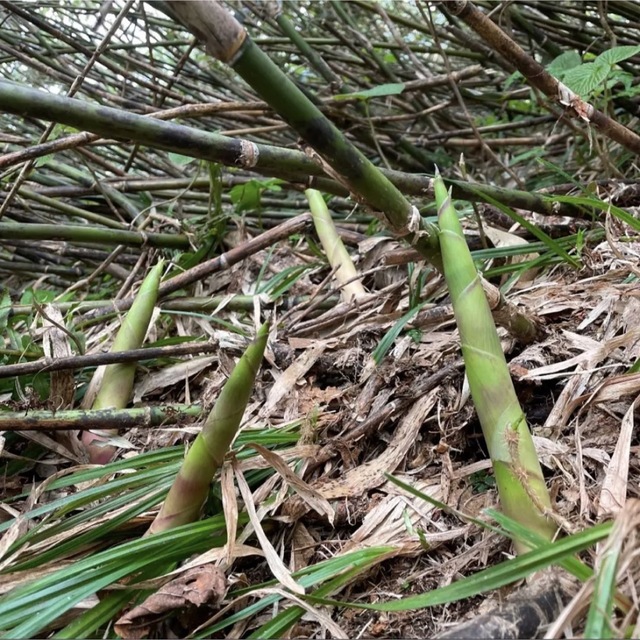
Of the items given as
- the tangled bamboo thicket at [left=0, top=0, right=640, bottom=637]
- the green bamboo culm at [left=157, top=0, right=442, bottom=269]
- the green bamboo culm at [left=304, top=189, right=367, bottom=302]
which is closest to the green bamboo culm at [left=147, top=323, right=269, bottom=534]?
the tangled bamboo thicket at [left=0, top=0, right=640, bottom=637]

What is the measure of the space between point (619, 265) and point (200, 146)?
809 millimetres

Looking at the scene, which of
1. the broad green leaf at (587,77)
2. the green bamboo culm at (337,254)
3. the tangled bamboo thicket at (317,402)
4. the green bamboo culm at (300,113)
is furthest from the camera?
the green bamboo culm at (337,254)

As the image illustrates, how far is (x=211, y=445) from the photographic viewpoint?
0.70m

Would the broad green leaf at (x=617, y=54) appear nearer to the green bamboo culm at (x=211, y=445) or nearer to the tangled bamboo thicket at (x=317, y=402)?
the tangled bamboo thicket at (x=317, y=402)

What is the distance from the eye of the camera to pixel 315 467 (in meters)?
0.87

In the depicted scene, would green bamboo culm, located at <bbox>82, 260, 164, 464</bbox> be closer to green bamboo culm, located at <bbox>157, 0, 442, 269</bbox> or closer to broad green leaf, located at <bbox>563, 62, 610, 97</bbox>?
green bamboo culm, located at <bbox>157, 0, 442, 269</bbox>

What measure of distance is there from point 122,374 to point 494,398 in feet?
2.52

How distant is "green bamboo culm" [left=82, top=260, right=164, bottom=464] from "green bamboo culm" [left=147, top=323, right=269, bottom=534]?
12.1 inches

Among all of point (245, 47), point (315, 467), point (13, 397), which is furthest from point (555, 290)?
point (13, 397)

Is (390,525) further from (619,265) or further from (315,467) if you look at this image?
(619,265)

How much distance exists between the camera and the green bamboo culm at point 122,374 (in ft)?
3.24

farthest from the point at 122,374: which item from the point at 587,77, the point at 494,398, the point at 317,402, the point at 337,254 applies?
the point at 587,77

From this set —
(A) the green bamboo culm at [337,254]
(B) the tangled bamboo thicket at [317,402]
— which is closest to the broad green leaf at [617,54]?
→ (B) the tangled bamboo thicket at [317,402]

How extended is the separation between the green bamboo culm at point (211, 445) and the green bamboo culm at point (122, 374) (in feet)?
1.01
